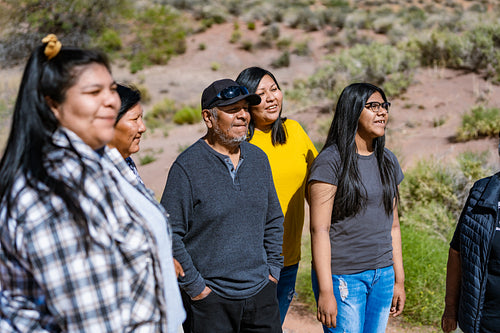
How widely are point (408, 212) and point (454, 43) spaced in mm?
8626

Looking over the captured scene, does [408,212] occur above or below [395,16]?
below

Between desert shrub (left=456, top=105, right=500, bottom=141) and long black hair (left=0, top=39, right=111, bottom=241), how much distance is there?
852cm

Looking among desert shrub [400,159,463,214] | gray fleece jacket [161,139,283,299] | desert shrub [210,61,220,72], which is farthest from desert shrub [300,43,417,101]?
desert shrub [210,61,220,72]

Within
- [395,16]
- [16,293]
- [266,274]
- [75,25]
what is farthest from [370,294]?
[395,16]

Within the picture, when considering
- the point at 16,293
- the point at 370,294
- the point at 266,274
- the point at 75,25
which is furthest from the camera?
the point at 75,25

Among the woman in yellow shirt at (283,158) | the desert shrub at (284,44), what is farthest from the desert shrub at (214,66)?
the woman in yellow shirt at (283,158)

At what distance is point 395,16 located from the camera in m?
27.5

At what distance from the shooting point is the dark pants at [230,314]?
2.42 meters

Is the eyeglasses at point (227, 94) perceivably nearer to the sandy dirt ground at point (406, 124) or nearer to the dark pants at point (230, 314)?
the dark pants at point (230, 314)

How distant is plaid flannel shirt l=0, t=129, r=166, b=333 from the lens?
1.37 m

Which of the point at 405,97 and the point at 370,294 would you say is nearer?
the point at 370,294

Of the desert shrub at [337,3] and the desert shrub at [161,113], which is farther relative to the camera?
the desert shrub at [337,3]

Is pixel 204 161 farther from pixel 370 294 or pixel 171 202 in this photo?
pixel 370 294

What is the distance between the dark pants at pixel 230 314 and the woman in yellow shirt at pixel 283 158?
0.56 m
